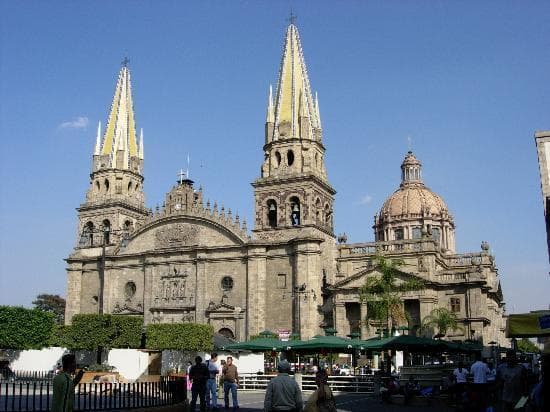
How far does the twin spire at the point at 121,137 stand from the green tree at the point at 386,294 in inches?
971

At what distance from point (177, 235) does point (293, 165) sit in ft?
33.7

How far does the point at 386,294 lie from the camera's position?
43219mm

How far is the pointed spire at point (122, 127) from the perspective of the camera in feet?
200

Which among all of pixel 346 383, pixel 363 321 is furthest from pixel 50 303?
pixel 346 383

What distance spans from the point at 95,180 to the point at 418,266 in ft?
92.2

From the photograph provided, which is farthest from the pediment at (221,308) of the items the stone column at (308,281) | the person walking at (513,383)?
the person walking at (513,383)

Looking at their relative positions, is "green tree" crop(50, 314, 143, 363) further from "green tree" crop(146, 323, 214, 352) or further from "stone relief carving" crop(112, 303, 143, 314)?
"stone relief carving" crop(112, 303, 143, 314)

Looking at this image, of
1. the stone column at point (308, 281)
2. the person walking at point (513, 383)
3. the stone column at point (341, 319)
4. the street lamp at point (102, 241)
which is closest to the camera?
the person walking at point (513, 383)

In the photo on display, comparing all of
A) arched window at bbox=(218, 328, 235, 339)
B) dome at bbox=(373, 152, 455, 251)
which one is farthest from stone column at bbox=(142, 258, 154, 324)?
dome at bbox=(373, 152, 455, 251)

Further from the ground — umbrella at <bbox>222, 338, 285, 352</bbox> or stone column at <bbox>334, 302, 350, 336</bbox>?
stone column at <bbox>334, 302, 350, 336</bbox>

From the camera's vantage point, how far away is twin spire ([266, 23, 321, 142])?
52.8m

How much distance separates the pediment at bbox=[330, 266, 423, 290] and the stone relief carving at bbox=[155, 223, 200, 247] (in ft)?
36.7

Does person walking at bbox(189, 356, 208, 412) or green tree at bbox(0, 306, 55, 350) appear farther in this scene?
green tree at bbox(0, 306, 55, 350)

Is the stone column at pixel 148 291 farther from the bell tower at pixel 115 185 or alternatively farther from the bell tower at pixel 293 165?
the bell tower at pixel 293 165
